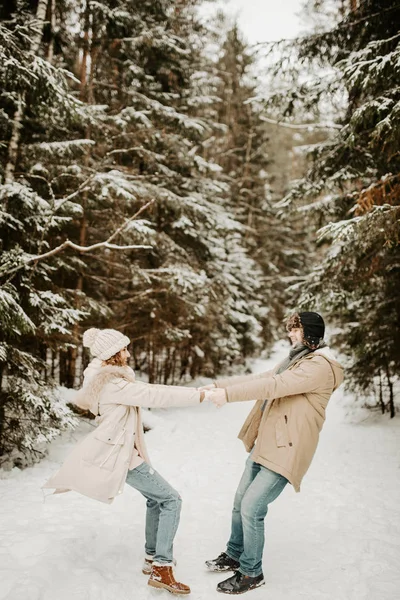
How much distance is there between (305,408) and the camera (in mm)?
3535

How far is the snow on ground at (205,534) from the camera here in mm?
3619

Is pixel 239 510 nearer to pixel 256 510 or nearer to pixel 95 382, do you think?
A: pixel 256 510

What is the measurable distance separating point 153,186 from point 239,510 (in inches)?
332

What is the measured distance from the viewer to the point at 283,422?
3562 millimetres

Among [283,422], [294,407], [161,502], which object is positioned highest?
[294,407]

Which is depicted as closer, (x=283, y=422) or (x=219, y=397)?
(x=219, y=397)

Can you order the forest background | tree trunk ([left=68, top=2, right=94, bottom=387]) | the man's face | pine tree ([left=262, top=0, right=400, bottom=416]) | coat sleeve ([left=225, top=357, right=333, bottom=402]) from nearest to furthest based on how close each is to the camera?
coat sleeve ([left=225, top=357, right=333, bottom=402]) → the man's face → pine tree ([left=262, top=0, right=400, bottom=416]) → the forest background → tree trunk ([left=68, top=2, right=94, bottom=387])

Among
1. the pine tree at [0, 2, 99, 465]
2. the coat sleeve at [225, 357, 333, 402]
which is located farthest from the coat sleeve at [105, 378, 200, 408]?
the pine tree at [0, 2, 99, 465]

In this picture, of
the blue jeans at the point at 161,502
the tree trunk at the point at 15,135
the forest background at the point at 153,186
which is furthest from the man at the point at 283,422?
the tree trunk at the point at 15,135

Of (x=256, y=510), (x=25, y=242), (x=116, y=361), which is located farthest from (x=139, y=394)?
(x=25, y=242)

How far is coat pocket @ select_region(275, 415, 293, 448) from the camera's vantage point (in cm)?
349

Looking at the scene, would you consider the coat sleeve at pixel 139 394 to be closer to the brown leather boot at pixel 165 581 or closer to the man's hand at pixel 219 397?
the man's hand at pixel 219 397

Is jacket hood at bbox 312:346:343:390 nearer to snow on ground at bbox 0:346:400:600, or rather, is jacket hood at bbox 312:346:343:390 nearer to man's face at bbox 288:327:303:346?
man's face at bbox 288:327:303:346

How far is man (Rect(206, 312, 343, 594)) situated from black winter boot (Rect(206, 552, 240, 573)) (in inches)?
9.2
